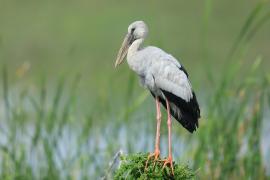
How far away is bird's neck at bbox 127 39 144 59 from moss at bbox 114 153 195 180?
811mm

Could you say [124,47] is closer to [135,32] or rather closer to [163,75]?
[135,32]

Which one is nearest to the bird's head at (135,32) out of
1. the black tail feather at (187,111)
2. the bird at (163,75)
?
the bird at (163,75)

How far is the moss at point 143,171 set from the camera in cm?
441

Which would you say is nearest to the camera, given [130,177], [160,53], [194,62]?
[130,177]

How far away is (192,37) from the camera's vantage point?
1797 cm

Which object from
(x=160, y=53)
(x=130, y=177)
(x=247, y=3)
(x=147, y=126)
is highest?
(x=247, y=3)

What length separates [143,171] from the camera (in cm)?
445

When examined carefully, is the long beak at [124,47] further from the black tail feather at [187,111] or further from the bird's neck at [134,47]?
the black tail feather at [187,111]

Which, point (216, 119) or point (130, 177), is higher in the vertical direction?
point (216, 119)

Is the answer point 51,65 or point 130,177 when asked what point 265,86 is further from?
point 51,65

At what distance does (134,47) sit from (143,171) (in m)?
0.93

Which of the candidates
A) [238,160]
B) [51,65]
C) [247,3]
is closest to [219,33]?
[247,3]

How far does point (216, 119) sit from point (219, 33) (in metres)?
11.9

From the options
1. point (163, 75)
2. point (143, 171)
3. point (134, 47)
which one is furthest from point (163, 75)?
point (143, 171)
